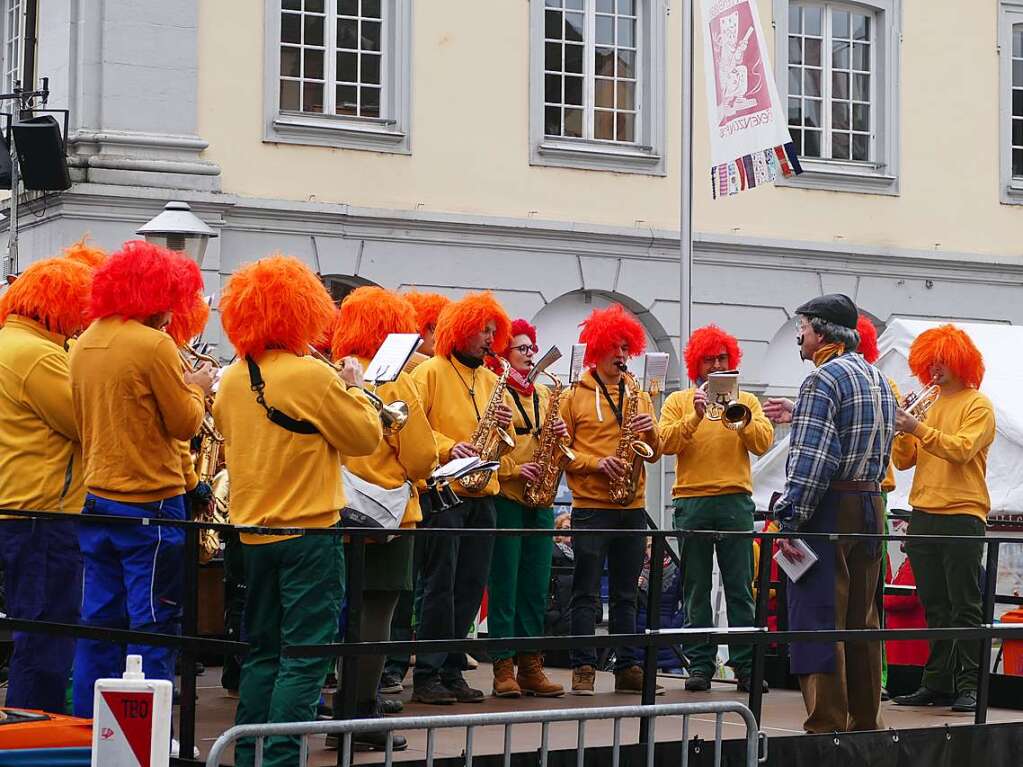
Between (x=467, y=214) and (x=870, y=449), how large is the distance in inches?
503

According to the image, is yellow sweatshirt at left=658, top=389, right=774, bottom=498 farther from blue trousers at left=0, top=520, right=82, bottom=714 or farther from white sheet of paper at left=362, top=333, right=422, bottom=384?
blue trousers at left=0, top=520, right=82, bottom=714

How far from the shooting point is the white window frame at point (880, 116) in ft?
73.7

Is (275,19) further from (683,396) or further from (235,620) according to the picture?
(235,620)

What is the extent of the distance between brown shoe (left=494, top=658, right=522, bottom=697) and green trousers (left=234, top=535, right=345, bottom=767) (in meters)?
2.35

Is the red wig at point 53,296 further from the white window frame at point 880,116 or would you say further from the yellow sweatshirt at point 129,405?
the white window frame at point 880,116

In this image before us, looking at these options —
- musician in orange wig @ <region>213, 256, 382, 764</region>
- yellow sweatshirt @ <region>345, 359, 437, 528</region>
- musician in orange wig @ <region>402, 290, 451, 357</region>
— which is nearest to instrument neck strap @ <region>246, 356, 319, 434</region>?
musician in orange wig @ <region>213, 256, 382, 764</region>

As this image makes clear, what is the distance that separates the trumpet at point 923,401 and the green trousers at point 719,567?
1050 millimetres

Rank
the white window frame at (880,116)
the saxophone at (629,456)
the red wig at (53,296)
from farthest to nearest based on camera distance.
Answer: the white window frame at (880,116)
the saxophone at (629,456)
the red wig at (53,296)

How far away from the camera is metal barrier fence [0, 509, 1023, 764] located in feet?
20.6

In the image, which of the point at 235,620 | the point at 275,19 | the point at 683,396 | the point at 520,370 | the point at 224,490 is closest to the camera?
the point at 235,620

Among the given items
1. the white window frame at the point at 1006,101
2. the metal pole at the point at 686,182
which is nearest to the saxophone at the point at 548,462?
the metal pole at the point at 686,182

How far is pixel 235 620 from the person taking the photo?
6.47 metres

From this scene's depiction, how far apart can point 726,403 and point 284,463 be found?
4.15m

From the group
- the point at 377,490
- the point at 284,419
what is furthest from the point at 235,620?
the point at 377,490
